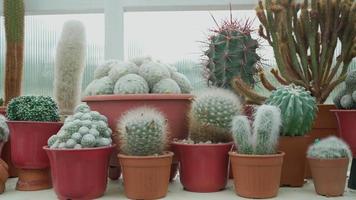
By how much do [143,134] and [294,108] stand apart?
13.7 inches

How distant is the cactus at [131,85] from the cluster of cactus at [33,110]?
0.54 ft

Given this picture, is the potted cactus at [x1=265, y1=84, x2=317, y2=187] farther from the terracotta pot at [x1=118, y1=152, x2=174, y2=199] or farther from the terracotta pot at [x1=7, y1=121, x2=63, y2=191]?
the terracotta pot at [x1=7, y1=121, x2=63, y2=191]

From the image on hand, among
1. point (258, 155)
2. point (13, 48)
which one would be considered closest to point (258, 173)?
point (258, 155)

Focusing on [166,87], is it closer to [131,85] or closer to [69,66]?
[131,85]

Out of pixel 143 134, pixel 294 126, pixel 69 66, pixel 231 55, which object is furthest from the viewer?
pixel 69 66

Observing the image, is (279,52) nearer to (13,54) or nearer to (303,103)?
(303,103)

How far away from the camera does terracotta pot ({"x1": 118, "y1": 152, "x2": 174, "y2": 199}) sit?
924 mm

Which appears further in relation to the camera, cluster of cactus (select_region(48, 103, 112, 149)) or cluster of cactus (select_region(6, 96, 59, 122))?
cluster of cactus (select_region(6, 96, 59, 122))

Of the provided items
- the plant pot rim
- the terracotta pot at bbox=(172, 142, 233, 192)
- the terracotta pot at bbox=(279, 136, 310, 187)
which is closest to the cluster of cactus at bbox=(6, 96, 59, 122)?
the plant pot rim

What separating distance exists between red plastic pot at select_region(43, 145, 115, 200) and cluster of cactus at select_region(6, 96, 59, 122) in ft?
0.46

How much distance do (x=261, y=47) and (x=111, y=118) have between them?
469 millimetres

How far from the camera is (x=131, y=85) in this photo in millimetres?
1079

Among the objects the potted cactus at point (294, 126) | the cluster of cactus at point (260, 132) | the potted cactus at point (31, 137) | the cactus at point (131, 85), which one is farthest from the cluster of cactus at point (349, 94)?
the potted cactus at point (31, 137)

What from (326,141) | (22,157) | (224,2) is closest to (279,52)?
(326,141)
